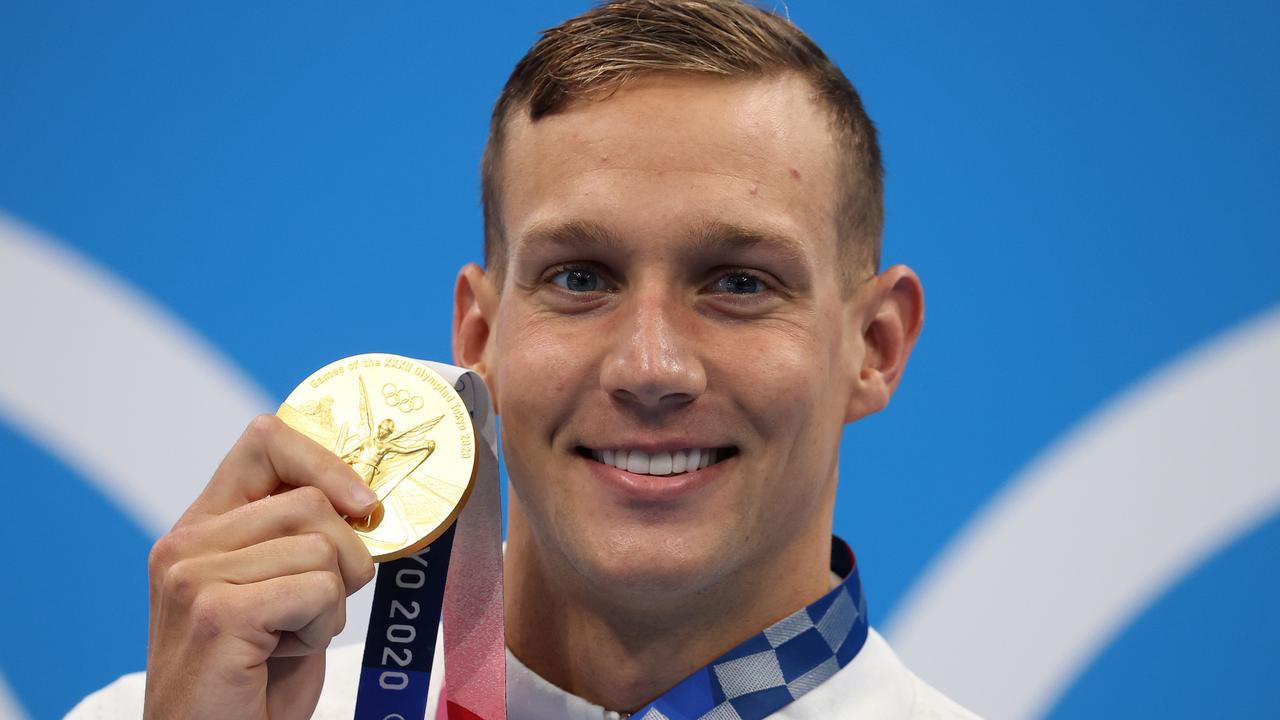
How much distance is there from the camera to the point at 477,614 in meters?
1.96

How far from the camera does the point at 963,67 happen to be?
2.92 m

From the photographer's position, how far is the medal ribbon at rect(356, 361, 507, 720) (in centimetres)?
188

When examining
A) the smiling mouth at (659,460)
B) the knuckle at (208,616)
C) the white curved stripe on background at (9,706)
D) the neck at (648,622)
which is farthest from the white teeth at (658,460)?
the white curved stripe on background at (9,706)

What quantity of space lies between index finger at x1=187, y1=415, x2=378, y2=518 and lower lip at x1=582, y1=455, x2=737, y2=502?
335mm

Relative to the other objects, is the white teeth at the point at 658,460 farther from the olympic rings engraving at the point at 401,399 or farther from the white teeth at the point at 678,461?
the olympic rings engraving at the point at 401,399

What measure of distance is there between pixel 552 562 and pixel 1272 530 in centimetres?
168

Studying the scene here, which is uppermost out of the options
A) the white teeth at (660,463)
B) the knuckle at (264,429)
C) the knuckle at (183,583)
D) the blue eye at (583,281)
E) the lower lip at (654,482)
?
the blue eye at (583,281)

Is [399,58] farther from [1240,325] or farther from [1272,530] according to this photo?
[1272,530]

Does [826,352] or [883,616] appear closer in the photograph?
[826,352]

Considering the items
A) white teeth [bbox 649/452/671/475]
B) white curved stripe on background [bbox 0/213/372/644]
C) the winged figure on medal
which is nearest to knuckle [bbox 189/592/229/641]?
the winged figure on medal

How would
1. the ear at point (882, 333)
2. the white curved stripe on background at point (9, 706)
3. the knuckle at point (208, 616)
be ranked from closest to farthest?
1. the knuckle at point (208, 616)
2. the ear at point (882, 333)
3. the white curved stripe on background at point (9, 706)

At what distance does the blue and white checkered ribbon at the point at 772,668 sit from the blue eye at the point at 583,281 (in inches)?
22.5

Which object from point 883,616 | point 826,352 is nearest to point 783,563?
point 826,352

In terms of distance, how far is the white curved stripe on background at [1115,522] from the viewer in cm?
278
